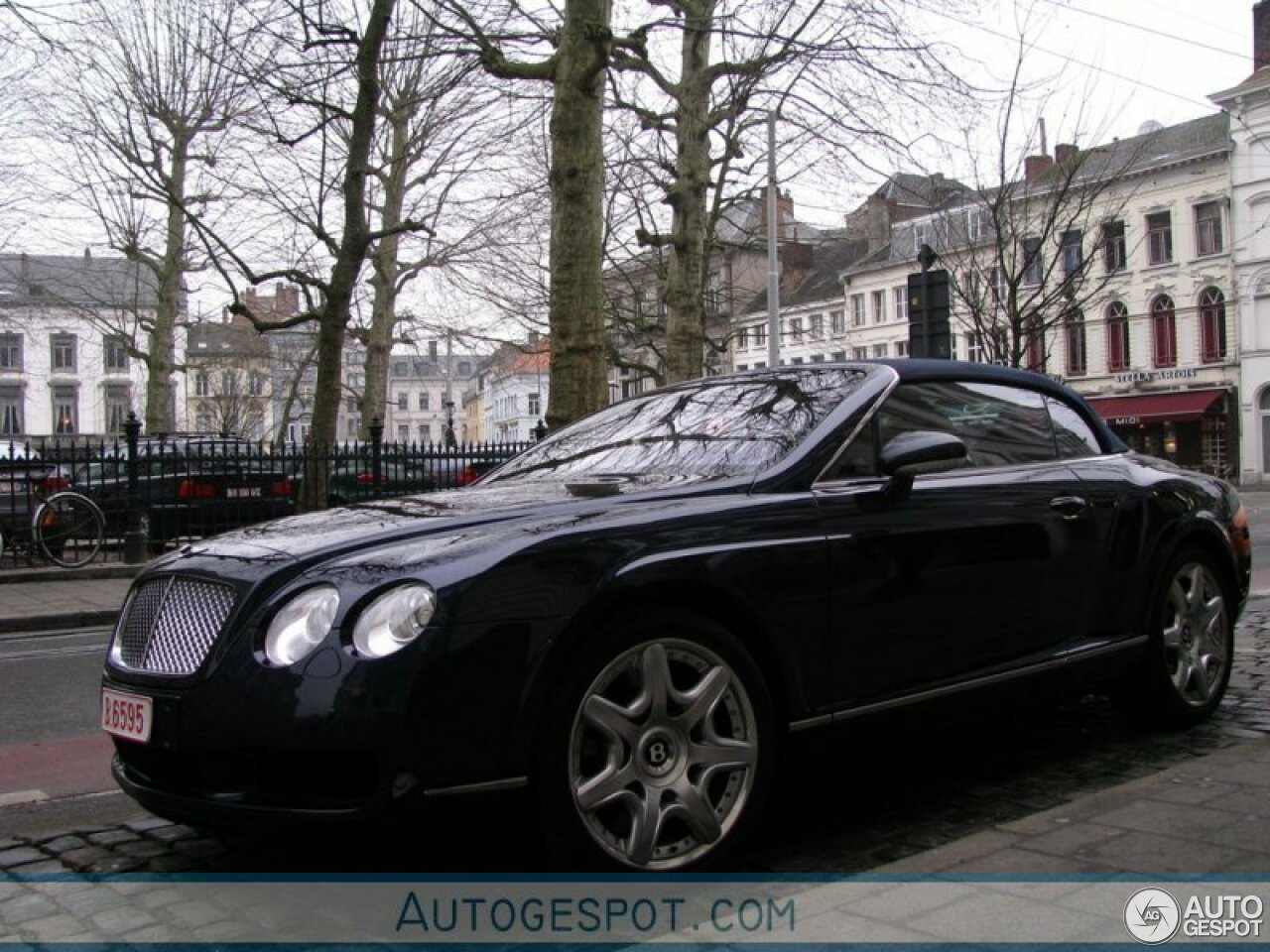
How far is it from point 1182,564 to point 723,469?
2.28m

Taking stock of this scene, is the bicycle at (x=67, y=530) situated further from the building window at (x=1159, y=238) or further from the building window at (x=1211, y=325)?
the building window at (x=1159, y=238)

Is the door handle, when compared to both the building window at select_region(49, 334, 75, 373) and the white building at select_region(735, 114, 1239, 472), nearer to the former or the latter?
the white building at select_region(735, 114, 1239, 472)

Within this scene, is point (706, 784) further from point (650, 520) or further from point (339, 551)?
point (339, 551)

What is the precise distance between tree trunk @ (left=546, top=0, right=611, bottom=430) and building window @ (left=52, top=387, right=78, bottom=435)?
75.7 m

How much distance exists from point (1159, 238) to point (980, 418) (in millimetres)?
47906

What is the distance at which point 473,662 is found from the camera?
2875mm

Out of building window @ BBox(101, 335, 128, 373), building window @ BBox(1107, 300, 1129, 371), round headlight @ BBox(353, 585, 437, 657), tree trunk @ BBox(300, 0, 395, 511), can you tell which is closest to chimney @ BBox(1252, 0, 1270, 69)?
building window @ BBox(1107, 300, 1129, 371)

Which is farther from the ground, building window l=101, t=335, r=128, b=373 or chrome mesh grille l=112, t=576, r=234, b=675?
building window l=101, t=335, r=128, b=373

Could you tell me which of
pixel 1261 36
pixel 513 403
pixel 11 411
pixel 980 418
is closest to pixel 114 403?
pixel 11 411

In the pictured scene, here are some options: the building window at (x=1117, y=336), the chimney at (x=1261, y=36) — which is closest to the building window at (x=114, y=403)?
the building window at (x=1117, y=336)

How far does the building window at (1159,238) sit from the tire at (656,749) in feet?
161

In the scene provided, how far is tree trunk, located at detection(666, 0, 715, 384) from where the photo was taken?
22516 millimetres

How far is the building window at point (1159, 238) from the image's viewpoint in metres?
47.1

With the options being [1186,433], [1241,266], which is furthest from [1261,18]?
[1186,433]
